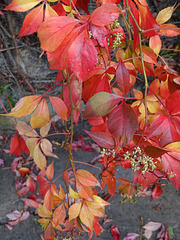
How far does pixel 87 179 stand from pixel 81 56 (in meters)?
0.37

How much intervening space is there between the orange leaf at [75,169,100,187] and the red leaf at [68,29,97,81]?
33 centimetres

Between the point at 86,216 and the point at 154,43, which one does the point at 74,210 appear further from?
the point at 154,43

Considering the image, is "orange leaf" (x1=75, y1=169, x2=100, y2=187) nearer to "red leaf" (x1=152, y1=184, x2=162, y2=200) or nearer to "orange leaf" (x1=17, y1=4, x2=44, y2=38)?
"orange leaf" (x1=17, y1=4, x2=44, y2=38)

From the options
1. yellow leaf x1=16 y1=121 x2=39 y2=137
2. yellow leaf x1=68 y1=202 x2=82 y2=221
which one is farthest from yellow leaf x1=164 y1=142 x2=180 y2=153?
yellow leaf x1=16 y1=121 x2=39 y2=137

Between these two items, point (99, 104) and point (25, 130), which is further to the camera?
point (25, 130)

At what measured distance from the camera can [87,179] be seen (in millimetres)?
625

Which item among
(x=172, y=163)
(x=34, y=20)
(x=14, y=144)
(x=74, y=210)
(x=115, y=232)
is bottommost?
(x=115, y=232)

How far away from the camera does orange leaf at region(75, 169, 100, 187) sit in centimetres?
62

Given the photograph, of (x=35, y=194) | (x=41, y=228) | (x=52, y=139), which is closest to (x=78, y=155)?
(x=52, y=139)

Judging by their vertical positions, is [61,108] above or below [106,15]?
below

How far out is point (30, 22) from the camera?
52 cm

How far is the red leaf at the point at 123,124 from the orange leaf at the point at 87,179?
20 centimetres

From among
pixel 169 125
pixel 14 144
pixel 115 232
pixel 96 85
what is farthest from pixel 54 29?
pixel 115 232

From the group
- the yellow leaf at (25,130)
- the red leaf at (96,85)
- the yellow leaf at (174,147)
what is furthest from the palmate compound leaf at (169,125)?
the yellow leaf at (25,130)
